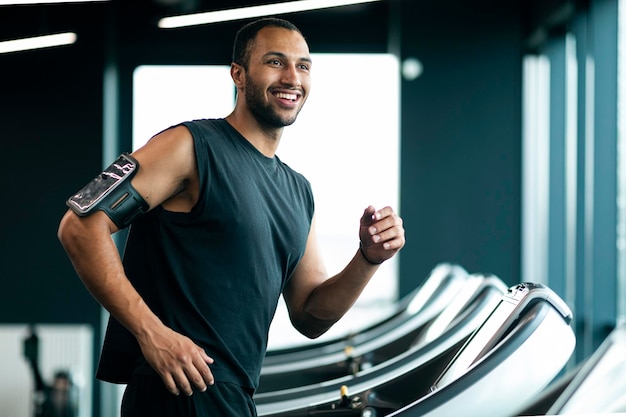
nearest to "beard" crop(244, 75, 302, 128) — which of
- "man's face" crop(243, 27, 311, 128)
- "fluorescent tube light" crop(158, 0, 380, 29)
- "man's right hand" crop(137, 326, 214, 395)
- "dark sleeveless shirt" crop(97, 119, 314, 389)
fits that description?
"man's face" crop(243, 27, 311, 128)

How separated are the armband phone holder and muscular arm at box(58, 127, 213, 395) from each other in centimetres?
1

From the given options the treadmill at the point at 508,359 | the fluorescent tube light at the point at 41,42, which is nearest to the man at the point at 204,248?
the treadmill at the point at 508,359

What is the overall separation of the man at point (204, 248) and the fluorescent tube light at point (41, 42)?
16.4ft

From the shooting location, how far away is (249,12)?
614 centimetres

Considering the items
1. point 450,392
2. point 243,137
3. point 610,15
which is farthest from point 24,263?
point 450,392

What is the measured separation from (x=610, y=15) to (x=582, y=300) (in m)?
1.55

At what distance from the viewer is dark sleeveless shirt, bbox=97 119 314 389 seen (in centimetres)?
162

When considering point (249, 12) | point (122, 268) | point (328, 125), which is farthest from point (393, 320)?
point (122, 268)

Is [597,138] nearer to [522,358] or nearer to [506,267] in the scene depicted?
[506,267]

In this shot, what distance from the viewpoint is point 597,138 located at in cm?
446

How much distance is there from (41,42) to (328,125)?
2.16m

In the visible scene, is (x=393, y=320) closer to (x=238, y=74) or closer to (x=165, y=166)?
(x=238, y=74)

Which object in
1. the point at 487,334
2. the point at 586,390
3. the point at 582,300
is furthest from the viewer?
the point at 582,300

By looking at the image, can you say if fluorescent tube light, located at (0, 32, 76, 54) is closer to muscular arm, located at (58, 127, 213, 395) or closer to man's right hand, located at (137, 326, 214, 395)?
muscular arm, located at (58, 127, 213, 395)
